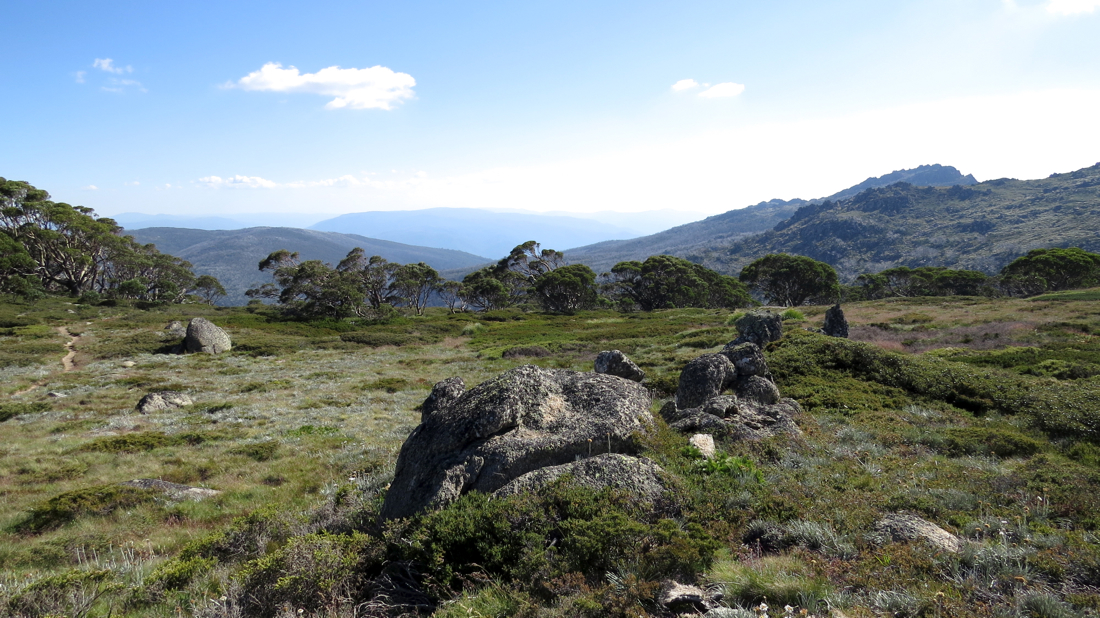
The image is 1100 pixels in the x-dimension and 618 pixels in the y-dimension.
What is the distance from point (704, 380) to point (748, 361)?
2.06 m

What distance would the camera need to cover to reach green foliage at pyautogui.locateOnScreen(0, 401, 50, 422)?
18725 millimetres

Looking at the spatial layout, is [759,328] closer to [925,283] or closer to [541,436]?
[541,436]

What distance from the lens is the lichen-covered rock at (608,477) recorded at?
612cm

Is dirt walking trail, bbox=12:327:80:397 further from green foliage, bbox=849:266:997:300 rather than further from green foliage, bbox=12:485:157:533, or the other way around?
green foliage, bbox=849:266:997:300

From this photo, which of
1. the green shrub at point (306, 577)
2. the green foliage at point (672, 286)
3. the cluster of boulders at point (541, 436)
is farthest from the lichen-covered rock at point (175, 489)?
the green foliage at point (672, 286)

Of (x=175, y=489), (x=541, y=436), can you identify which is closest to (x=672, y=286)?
(x=541, y=436)

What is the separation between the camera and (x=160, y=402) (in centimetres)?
2058

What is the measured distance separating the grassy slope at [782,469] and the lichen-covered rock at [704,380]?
2226 mm

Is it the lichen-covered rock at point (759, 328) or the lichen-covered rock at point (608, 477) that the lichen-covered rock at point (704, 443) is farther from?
the lichen-covered rock at point (759, 328)

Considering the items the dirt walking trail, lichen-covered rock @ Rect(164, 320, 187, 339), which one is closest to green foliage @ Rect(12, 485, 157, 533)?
the dirt walking trail

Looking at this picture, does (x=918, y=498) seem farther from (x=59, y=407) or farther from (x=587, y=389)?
(x=59, y=407)

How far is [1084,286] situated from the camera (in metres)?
66.8

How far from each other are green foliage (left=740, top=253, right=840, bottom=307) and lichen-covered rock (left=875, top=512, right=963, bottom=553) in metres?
82.7

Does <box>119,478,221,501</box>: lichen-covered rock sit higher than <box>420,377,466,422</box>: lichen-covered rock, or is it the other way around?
<box>420,377,466,422</box>: lichen-covered rock
